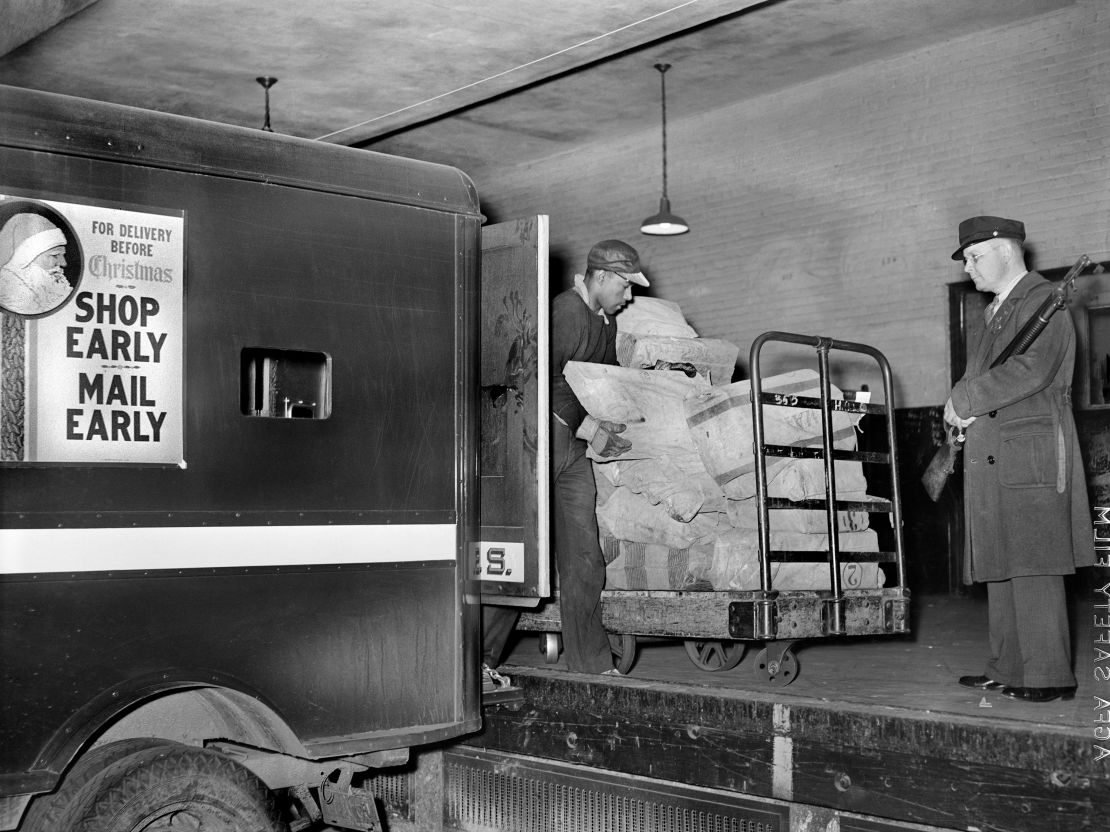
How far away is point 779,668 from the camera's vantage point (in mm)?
5285

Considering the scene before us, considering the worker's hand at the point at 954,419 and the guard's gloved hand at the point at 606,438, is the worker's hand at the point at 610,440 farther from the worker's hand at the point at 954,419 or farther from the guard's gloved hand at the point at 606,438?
the worker's hand at the point at 954,419

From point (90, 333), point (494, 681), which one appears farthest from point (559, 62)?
point (90, 333)

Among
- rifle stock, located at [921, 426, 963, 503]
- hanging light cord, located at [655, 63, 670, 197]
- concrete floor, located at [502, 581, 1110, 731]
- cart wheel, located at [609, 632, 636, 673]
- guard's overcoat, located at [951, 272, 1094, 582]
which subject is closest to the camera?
concrete floor, located at [502, 581, 1110, 731]

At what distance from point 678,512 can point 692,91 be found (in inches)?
323

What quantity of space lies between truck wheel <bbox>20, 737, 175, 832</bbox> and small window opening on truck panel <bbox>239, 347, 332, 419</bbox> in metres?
1.21

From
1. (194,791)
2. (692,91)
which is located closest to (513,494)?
(194,791)

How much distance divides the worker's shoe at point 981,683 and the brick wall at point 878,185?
6118 mm

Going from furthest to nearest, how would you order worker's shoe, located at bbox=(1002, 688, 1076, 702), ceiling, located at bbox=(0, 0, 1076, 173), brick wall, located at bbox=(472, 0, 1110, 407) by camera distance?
brick wall, located at bbox=(472, 0, 1110, 407) < ceiling, located at bbox=(0, 0, 1076, 173) < worker's shoe, located at bbox=(1002, 688, 1076, 702)

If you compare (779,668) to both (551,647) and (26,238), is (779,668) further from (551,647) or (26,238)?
(26,238)

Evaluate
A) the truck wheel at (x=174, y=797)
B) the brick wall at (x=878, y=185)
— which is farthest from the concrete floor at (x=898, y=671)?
the brick wall at (x=878, y=185)

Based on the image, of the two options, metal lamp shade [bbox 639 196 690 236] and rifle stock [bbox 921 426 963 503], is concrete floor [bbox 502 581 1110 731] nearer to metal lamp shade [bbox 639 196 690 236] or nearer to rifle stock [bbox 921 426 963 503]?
rifle stock [bbox 921 426 963 503]

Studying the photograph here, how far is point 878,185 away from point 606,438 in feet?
23.1

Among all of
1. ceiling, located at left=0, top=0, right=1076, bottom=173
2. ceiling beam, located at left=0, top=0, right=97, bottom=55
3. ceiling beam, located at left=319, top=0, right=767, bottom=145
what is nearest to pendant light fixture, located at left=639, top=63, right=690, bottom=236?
ceiling, located at left=0, top=0, right=1076, bottom=173

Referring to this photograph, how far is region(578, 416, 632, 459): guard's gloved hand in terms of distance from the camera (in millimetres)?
5703
